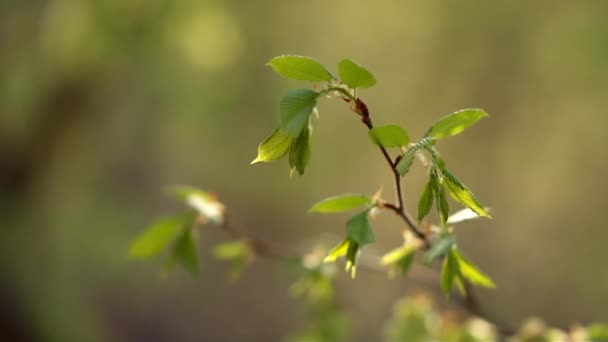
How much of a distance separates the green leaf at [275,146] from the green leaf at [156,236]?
0.24 m

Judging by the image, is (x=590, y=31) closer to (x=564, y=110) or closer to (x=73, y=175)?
(x=564, y=110)

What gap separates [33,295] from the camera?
223 centimetres

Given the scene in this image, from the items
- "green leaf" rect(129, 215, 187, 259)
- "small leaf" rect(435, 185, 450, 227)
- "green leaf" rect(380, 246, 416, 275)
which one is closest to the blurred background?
"green leaf" rect(129, 215, 187, 259)

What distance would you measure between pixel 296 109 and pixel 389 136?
64 mm

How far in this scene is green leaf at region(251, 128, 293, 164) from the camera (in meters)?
0.40

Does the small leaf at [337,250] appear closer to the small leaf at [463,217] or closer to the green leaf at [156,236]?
the small leaf at [463,217]

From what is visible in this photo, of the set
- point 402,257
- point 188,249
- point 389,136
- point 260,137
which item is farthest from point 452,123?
point 260,137

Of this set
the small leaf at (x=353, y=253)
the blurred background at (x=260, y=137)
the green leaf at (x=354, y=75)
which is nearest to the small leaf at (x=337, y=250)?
the small leaf at (x=353, y=253)

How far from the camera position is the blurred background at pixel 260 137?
83.6 inches

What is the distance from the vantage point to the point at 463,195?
0.39 m

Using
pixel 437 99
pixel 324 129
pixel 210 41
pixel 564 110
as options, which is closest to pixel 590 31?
pixel 564 110

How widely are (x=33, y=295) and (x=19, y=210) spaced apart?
0.30 meters

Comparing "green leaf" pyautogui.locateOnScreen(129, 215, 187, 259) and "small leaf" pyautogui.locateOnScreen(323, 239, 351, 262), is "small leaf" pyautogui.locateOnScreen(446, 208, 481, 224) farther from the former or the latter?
"green leaf" pyautogui.locateOnScreen(129, 215, 187, 259)

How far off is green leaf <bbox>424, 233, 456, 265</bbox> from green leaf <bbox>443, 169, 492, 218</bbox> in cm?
9
